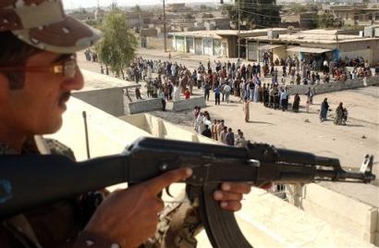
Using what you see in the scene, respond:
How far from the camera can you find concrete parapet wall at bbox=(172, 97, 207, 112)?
20609 mm

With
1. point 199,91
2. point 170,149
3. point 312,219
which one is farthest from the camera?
point 199,91

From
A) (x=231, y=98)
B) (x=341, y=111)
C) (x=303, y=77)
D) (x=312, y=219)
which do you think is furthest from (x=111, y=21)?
(x=312, y=219)

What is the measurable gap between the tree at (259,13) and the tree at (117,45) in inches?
1159

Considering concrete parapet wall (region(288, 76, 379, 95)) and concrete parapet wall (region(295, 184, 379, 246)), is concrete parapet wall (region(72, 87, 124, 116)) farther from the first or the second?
concrete parapet wall (region(288, 76, 379, 95))

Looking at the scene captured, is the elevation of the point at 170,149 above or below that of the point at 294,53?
above

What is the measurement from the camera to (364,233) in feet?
22.0

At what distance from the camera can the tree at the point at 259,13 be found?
53.9 metres

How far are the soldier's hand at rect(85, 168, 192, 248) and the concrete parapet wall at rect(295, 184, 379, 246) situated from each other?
5.69 m

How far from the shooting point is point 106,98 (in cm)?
Answer: 1109

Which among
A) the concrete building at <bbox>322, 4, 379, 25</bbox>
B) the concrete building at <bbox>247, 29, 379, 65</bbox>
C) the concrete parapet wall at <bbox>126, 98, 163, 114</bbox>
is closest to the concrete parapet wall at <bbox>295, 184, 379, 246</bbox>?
the concrete parapet wall at <bbox>126, 98, 163, 114</bbox>

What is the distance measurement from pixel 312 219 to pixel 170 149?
2.19 meters

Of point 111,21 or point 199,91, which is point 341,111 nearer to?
point 199,91

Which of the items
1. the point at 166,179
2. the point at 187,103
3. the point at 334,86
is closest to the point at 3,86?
the point at 166,179

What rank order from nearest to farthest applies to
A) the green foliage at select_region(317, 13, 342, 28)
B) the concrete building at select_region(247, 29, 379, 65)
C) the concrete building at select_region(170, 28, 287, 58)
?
the concrete building at select_region(247, 29, 379, 65), the concrete building at select_region(170, 28, 287, 58), the green foliage at select_region(317, 13, 342, 28)
